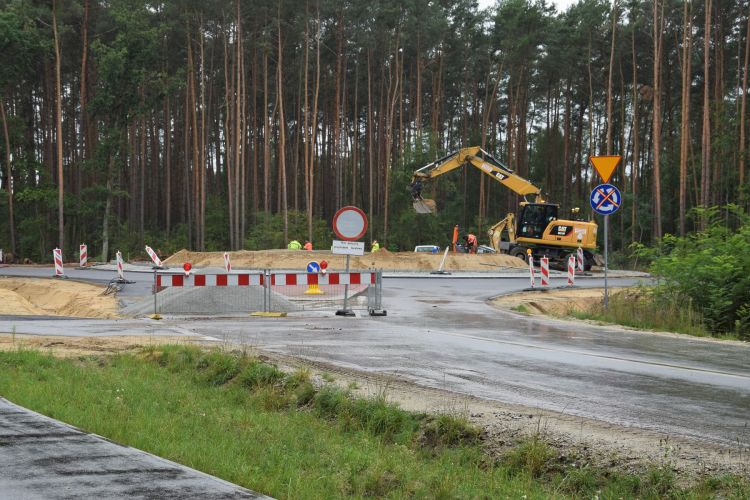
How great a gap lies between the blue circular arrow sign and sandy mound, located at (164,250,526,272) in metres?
20.2

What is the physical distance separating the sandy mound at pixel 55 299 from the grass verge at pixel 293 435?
10.5 m

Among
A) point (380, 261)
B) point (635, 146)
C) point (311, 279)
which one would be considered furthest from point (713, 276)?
point (635, 146)

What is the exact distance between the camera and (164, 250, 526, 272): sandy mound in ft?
129

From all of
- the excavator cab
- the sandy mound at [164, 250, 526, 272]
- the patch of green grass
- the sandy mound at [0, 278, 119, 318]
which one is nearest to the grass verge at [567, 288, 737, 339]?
the patch of green grass

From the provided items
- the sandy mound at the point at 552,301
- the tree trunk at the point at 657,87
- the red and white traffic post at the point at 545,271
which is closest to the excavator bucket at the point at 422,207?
the red and white traffic post at the point at 545,271

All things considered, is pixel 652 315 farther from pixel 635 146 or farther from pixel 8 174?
pixel 8 174

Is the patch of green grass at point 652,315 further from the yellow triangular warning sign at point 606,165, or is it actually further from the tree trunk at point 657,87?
the tree trunk at point 657,87

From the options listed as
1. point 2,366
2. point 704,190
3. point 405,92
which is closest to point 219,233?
point 405,92

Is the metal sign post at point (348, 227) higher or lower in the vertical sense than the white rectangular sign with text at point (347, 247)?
higher

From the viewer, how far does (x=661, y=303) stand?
17625mm

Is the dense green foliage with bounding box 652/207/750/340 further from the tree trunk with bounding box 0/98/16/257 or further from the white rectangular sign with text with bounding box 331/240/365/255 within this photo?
the tree trunk with bounding box 0/98/16/257

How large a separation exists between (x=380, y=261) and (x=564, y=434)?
33797mm

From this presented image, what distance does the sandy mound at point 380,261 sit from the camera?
39.3 meters

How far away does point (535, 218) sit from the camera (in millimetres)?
41594
